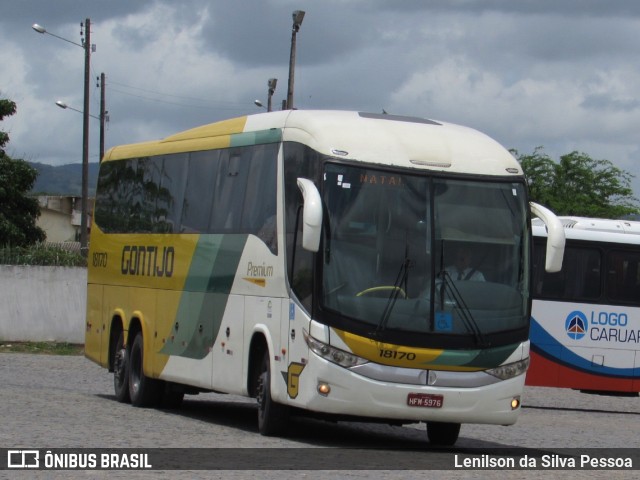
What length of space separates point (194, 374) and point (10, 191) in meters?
34.5

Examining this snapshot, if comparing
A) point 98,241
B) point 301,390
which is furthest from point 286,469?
point 98,241

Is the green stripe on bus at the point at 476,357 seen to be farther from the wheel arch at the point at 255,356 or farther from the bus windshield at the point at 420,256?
the wheel arch at the point at 255,356

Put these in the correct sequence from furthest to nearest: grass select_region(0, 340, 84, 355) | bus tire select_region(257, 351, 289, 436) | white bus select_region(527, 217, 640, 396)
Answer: grass select_region(0, 340, 84, 355) < white bus select_region(527, 217, 640, 396) < bus tire select_region(257, 351, 289, 436)

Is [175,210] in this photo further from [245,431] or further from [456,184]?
[456,184]

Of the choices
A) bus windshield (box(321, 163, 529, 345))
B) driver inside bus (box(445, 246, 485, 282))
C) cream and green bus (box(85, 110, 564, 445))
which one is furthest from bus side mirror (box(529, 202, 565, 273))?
driver inside bus (box(445, 246, 485, 282))

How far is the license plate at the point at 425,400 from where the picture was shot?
1420 cm

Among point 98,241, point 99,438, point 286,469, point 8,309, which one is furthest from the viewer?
point 8,309

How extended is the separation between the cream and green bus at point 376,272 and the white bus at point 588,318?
10.6m

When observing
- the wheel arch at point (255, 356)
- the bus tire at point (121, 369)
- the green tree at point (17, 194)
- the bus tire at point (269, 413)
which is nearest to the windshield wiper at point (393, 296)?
the bus tire at point (269, 413)

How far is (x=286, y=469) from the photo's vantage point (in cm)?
1193

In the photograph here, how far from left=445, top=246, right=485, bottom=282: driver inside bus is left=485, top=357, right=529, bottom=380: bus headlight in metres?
0.95

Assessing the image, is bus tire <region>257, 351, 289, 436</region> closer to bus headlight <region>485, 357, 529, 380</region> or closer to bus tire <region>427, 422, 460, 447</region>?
bus tire <region>427, 422, 460, 447</region>

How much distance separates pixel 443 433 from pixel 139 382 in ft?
19.0

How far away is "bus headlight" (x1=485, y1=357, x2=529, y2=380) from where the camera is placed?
48.0 feet
